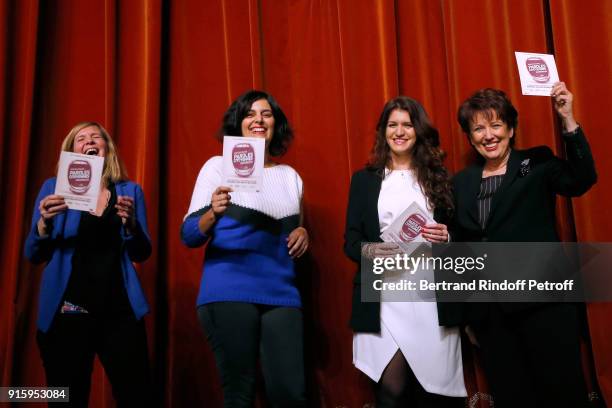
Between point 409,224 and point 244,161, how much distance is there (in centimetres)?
64

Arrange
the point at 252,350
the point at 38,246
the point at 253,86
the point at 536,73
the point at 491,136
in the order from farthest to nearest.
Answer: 1. the point at 253,86
2. the point at 491,136
3. the point at 536,73
4. the point at 38,246
5. the point at 252,350

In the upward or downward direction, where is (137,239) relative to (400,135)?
downward

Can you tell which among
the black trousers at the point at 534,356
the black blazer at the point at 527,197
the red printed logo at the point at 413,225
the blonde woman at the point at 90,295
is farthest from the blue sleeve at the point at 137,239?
the black trousers at the point at 534,356

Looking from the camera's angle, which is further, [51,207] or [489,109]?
[489,109]

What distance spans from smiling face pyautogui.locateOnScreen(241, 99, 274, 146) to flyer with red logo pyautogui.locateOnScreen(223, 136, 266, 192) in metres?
0.37

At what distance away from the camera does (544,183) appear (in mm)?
2248

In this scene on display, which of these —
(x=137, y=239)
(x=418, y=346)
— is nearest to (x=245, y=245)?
(x=137, y=239)

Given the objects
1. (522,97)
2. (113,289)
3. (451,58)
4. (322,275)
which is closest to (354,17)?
(451,58)

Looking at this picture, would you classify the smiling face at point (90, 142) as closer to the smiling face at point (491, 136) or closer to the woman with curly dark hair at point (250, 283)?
the woman with curly dark hair at point (250, 283)

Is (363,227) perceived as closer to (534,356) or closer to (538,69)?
(534,356)

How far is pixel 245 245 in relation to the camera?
6.97 feet

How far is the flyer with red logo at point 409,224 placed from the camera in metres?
2.06

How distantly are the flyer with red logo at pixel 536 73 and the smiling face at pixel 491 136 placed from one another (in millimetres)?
214

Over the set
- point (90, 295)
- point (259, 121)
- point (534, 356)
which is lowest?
point (534, 356)
